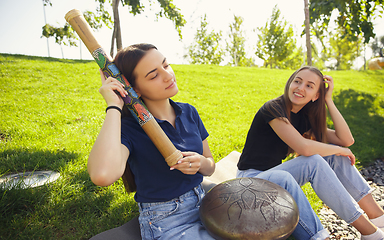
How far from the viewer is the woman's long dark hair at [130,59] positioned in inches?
71.9

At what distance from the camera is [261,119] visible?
2.75 metres

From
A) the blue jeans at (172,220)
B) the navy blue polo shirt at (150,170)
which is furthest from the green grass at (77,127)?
the navy blue polo shirt at (150,170)

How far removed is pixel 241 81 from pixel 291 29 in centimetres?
2164

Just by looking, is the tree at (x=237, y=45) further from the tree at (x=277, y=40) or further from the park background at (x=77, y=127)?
the park background at (x=77, y=127)

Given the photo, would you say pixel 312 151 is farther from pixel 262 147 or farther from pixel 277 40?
pixel 277 40

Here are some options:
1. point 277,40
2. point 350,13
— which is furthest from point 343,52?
point 350,13

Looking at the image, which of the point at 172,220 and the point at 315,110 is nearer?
the point at 172,220

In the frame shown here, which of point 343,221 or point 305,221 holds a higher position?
point 305,221

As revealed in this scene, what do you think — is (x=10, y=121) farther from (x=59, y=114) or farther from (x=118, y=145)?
(x=118, y=145)

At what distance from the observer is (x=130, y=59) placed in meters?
1.83

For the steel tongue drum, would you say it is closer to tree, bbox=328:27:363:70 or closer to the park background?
the park background

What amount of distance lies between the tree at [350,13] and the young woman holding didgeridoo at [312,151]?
594 cm

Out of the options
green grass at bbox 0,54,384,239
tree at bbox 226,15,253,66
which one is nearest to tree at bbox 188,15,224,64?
tree at bbox 226,15,253,66

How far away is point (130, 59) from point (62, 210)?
1.92m
